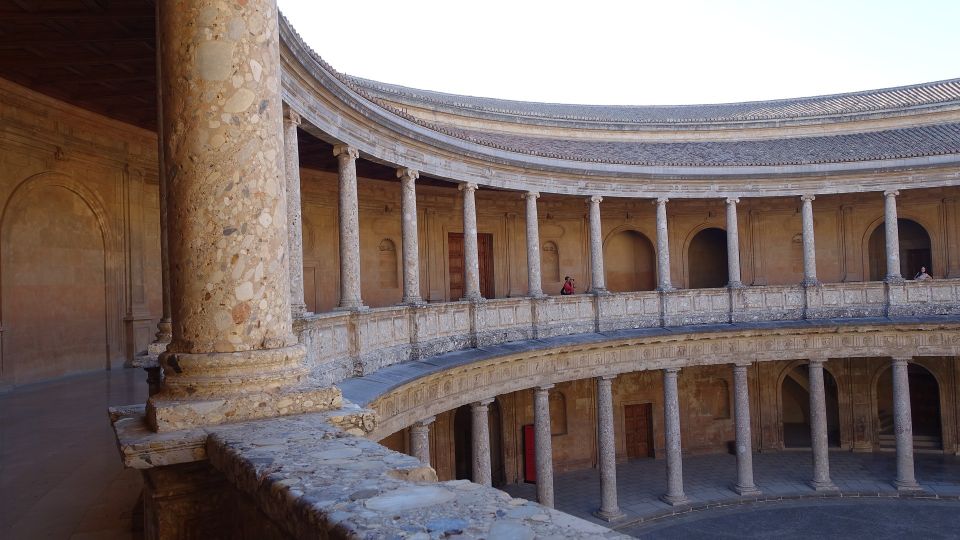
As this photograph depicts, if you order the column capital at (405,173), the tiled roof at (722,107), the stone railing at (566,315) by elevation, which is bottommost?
the stone railing at (566,315)

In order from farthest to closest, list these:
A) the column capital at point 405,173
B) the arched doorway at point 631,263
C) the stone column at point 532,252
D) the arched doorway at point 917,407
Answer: the arched doorway at point 631,263
the arched doorway at point 917,407
the stone column at point 532,252
the column capital at point 405,173

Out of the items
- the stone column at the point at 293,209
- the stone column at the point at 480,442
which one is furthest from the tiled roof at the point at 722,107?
the stone column at the point at 293,209

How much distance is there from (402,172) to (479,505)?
13002mm

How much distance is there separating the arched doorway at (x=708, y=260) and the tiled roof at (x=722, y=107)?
14.9 ft

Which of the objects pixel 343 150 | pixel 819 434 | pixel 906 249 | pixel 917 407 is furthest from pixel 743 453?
pixel 343 150

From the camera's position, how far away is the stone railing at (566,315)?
1126cm

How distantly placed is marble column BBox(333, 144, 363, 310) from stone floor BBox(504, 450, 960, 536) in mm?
9658

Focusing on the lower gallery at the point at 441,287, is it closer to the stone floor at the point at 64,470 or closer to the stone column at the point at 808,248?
the stone column at the point at 808,248

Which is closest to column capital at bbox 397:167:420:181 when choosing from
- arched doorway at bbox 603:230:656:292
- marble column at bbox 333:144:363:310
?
marble column at bbox 333:144:363:310

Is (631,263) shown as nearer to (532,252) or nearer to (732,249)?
(732,249)

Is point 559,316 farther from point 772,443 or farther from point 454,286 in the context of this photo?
point 772,443

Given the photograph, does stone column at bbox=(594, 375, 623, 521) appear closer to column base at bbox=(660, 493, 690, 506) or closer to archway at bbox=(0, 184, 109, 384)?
column base at bbox=(660, 493, 690, 506)

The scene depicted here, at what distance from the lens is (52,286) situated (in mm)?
12781

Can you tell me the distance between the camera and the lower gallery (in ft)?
13.5
